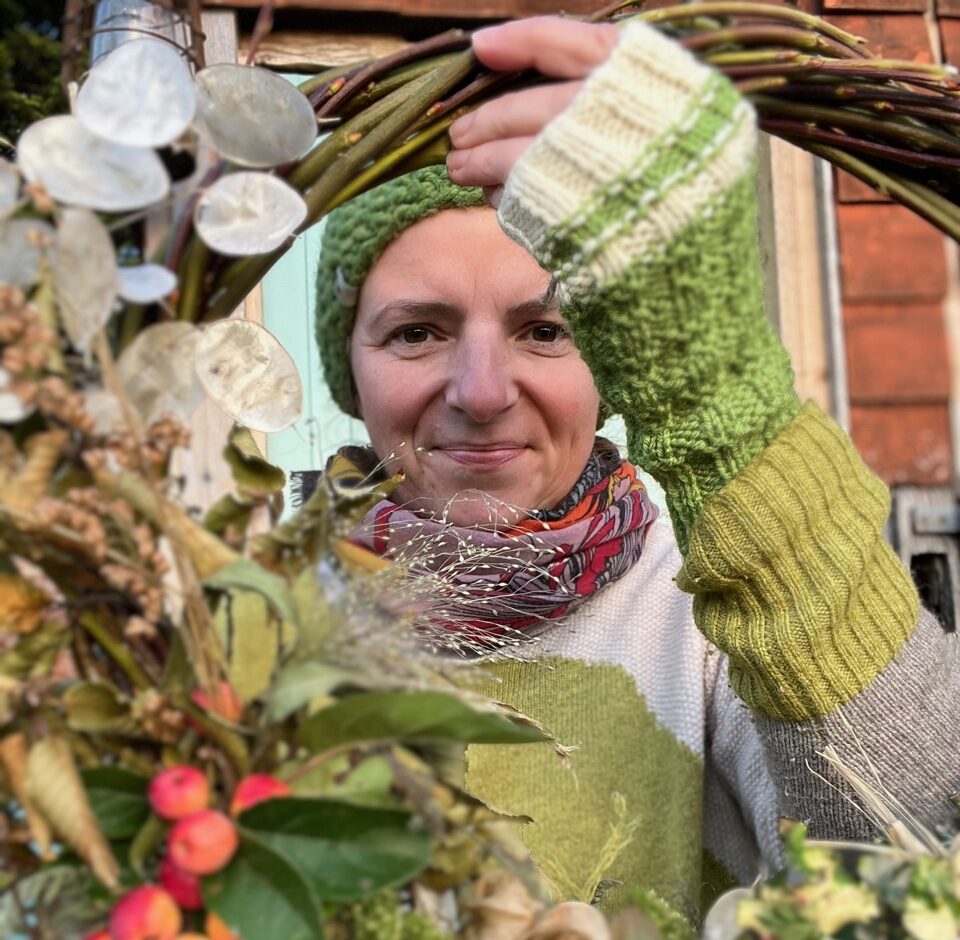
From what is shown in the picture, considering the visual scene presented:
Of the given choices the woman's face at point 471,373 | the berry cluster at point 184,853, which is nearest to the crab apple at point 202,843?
the berry cluster at point 184,853

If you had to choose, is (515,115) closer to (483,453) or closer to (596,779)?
(483,453)

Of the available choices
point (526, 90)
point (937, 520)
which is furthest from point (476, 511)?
point (937, 520)

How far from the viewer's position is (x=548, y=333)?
1.08m

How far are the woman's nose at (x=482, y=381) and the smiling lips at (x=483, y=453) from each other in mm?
38

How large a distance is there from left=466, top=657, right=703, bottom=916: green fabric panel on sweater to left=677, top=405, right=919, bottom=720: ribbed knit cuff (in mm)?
272

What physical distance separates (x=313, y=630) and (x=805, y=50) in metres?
0.45

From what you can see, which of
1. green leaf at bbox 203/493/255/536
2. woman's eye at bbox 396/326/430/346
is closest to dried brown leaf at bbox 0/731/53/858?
green leaf at bbox 203/493/255/536

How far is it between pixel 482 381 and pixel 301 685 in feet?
2.11

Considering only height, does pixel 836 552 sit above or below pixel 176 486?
below

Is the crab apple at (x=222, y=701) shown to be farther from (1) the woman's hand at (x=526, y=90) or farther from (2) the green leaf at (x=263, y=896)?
(1) the woman's hand at (x=526, y=90)

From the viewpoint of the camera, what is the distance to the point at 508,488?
110 cm

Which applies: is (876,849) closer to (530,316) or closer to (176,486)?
(176,486)

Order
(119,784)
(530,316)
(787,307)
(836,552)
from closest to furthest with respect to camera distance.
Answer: (119,784), (836,552), (530,316), (787,307)

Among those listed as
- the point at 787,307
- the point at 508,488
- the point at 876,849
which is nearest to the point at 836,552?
the point at 876,849
